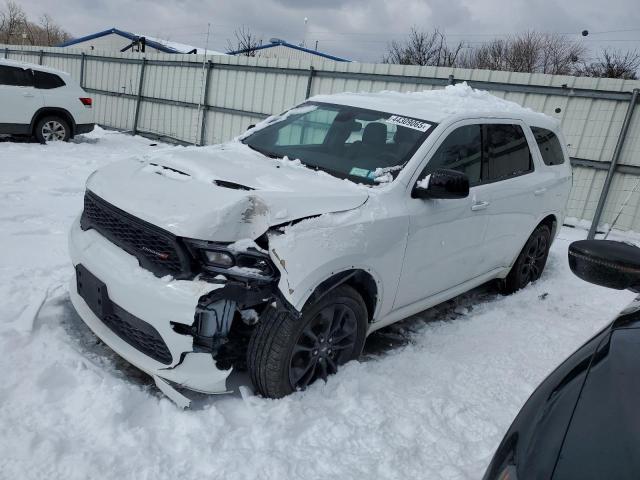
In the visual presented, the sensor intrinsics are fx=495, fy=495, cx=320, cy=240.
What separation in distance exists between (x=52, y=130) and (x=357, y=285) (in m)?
10.4

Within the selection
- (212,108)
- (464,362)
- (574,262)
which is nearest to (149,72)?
(212,108)

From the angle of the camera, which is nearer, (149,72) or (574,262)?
(574,262)

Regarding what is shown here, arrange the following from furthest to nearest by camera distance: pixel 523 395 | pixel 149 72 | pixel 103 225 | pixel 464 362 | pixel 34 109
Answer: pixel 149 72 → pixel 34 109 → pixel 464 362 → pixel 523 395 → pixel 103 225

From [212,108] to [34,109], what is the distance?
407 centimetres

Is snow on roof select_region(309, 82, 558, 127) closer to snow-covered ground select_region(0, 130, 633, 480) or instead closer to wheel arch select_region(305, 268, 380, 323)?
A: wheel arch select_region(305, 268, 380, 323)

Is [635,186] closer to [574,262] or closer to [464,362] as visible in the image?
[464,362]

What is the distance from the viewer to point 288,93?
1135 cm

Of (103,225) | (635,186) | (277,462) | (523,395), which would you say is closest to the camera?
(277,462)

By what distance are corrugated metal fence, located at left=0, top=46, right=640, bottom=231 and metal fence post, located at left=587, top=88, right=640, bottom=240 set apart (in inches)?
2.5

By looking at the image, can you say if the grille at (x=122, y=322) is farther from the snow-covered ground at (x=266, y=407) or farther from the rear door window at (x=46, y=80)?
the rear door window at (x=46, y=80)

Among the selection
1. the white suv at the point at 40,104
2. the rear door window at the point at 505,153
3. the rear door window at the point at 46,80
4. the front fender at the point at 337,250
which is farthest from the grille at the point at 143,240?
the rear door window at the point at 46,80

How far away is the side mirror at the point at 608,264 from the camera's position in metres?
1.69

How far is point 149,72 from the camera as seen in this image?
14445mm

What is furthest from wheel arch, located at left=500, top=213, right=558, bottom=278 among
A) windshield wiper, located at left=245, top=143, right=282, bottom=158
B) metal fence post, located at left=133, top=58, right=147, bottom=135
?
metal fence post, located at left=133, top=58, right=147, bottom=135
